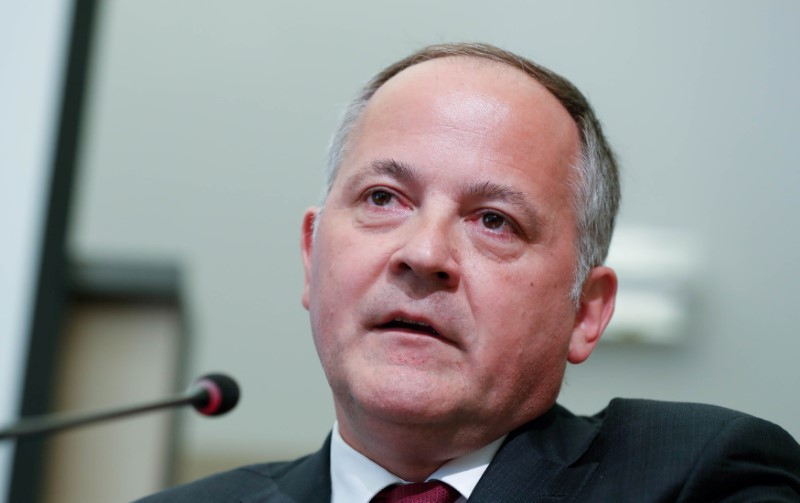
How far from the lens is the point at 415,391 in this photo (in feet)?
6.24

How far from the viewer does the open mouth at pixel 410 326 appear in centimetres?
193

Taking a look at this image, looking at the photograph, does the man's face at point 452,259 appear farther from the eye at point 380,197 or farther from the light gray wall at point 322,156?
the light gray wall at point 322,156

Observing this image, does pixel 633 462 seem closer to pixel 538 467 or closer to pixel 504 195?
pixel 538 467

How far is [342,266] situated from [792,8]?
8.66 ft

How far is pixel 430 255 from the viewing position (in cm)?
189

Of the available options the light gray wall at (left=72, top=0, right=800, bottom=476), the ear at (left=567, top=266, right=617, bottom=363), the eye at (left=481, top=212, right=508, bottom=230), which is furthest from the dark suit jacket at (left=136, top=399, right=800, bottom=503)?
the light gray wall at (left=72, top=0, right=800, bottom=476)

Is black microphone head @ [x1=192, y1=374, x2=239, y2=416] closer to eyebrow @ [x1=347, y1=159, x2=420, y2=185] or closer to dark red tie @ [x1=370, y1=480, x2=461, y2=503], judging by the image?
dark red tie @ [x1=370, y1=480, x2=461, y2=503]

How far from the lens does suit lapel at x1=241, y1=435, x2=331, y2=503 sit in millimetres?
2172

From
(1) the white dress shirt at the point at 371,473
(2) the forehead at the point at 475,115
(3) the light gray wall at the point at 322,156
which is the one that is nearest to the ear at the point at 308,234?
(2) the forehead at the point at 475,115

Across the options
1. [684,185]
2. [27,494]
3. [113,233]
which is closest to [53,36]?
[113,233]

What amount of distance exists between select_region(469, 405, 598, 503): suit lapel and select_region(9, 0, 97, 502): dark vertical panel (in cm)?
266

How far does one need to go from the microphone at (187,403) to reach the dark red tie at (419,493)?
325 mm

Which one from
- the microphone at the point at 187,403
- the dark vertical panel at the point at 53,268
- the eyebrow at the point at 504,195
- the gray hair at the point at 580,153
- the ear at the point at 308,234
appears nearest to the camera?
the microphone at the point at 187,403

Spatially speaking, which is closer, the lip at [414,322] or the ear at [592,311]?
the lip at [414,322]
